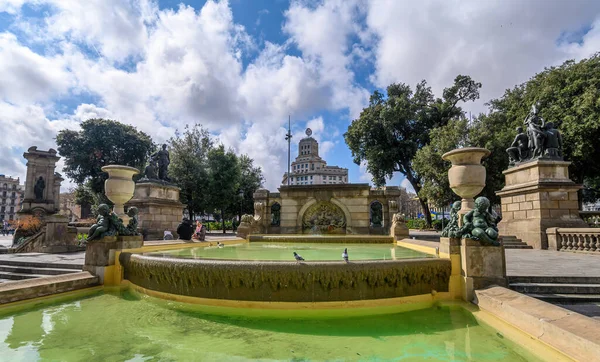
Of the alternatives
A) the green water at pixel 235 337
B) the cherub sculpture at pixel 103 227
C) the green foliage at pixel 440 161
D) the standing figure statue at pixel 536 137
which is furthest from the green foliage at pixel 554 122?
the cherub sculpture at pixel 103 227

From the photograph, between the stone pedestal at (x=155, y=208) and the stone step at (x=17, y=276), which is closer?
the stone step at (x=17, y=276)

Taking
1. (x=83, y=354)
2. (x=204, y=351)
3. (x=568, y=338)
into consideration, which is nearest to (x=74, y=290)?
(x=83, y=354)

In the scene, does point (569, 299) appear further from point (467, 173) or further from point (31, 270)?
point (31, 270)

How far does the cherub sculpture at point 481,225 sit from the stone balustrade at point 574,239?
7.63 meters

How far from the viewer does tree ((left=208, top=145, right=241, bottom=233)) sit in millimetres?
28578

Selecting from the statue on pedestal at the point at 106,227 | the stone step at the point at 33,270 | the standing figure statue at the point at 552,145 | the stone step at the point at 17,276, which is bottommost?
the stone step at the point at 17,276

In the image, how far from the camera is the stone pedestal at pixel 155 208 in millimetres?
14820

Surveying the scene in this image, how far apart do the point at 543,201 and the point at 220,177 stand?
23.7 m

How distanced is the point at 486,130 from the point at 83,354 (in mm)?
24781

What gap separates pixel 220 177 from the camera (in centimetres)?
2875

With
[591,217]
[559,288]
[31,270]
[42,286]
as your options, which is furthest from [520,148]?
[31,270]

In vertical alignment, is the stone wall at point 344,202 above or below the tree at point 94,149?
below

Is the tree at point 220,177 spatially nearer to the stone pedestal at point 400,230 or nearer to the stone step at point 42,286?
the stone pedestal at point 400,230

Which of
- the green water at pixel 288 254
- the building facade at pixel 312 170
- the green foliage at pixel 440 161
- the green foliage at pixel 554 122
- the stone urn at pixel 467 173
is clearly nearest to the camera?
the green water at pixel 288 254
